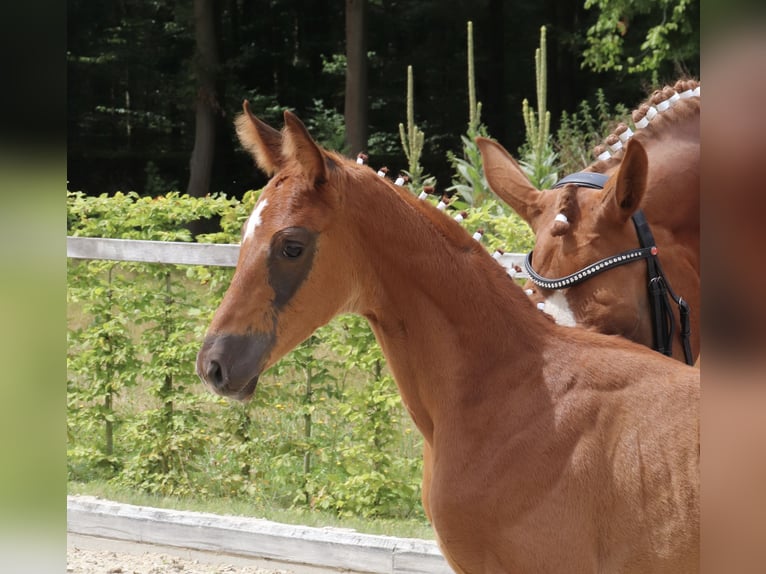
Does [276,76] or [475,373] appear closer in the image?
[475,373]

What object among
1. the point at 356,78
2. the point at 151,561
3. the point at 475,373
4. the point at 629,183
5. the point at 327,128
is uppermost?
the point at 356,78

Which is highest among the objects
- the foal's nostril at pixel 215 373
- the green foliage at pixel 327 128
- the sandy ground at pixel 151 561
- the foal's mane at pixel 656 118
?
the green foliage at pixel 327 128

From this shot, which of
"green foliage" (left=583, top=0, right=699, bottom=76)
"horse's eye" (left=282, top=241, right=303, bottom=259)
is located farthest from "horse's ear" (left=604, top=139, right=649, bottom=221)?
"green foliage" (left=583, top=0, right=699, bottom=76)

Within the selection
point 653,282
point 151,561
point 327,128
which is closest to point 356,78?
point 327,128

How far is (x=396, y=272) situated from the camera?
7.63 ft

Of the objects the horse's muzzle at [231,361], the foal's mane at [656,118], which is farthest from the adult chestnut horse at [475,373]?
the foal's mane at [656,118]

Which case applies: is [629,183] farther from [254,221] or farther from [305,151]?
[254,221]

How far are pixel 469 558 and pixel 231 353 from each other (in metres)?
0.75

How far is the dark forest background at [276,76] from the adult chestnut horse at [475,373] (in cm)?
1486

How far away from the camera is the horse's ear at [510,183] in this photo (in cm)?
307

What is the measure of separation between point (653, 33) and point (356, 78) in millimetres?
5340

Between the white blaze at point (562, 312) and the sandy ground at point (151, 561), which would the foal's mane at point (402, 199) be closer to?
the white blaze at point (562, 312)

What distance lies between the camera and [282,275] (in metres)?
2.27
